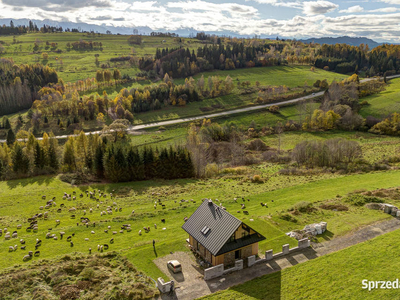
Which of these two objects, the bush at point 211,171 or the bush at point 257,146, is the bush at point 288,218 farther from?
the bush at point 257,146

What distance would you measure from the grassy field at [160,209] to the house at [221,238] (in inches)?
126

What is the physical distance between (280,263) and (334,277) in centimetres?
594

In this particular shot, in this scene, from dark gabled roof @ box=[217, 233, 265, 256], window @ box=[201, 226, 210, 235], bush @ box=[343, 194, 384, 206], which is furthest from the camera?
bush @ box=[343, 194, 384, 206]

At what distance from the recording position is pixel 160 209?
51.2m

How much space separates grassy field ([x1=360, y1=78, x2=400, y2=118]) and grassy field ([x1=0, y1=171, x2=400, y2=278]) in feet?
234

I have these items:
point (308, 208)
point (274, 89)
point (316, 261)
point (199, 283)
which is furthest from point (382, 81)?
point (199, 283)

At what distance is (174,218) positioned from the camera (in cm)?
4762

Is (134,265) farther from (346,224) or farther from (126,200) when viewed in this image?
(346,224)

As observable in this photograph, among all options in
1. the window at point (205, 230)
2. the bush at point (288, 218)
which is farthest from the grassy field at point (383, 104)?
the window at point (205, 230)

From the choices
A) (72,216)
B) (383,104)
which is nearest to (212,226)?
(72,216)

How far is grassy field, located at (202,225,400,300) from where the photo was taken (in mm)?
30250

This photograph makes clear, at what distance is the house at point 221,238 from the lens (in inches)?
1326

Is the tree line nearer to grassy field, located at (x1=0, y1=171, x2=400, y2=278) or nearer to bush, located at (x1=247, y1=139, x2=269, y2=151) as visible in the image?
grassy field, located at (x1=0, y1=171, x2=400, y2=278)

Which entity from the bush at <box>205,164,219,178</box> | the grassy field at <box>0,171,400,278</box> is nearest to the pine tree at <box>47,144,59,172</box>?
the grassy field at <box>0,171,400,278</box>
